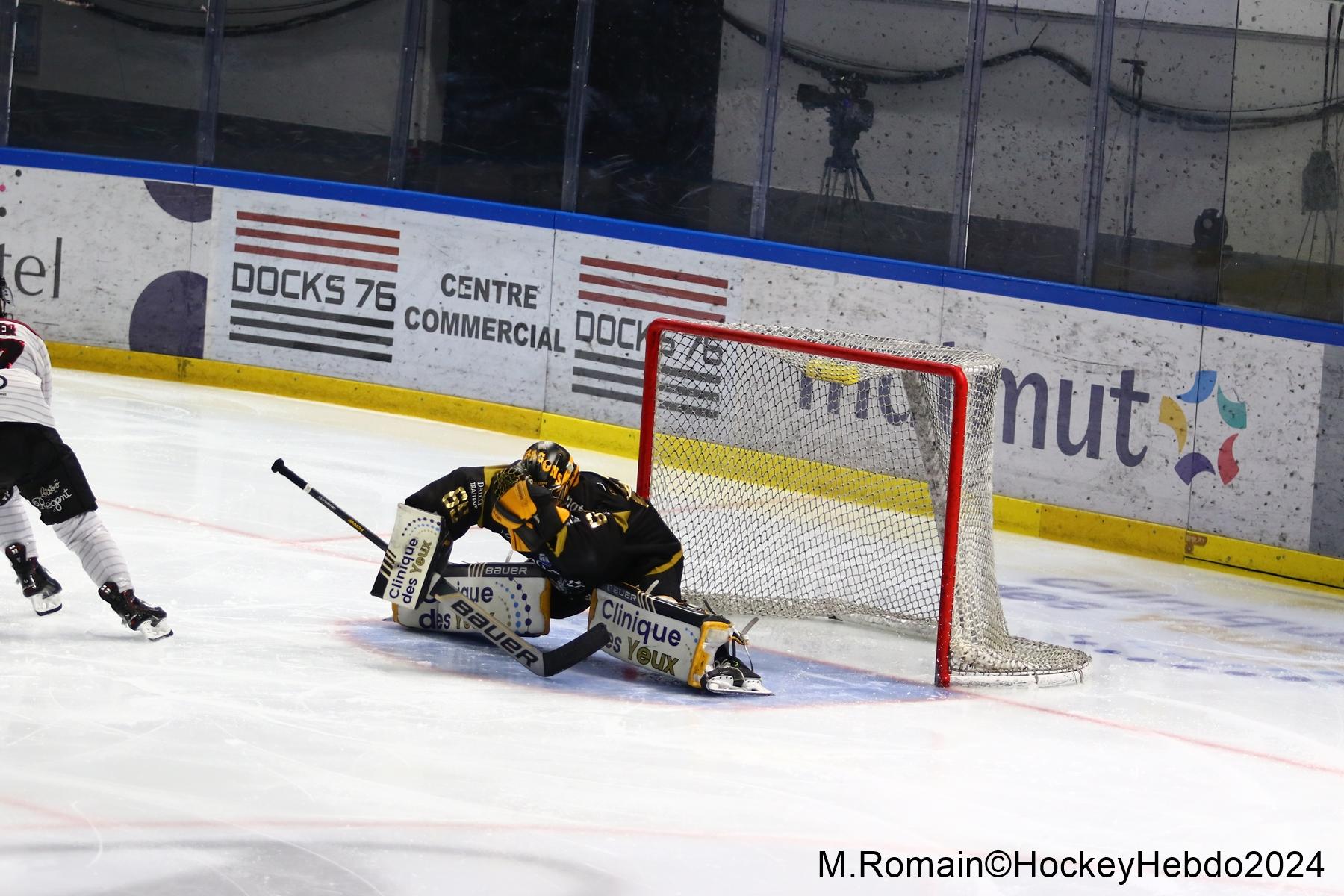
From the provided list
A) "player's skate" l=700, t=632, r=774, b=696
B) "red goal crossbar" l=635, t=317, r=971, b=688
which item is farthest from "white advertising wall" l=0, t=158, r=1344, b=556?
"player's skate" l=700, t=632, r=774, b=696

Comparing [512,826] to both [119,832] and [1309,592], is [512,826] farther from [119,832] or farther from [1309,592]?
[1309,592]

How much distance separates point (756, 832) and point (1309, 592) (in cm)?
431

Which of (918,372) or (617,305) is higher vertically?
(617,305)

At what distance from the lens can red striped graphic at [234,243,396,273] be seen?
34.3 feet

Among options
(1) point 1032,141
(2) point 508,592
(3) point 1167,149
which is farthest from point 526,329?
→ (2) point 508,592

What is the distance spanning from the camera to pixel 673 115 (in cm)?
1009

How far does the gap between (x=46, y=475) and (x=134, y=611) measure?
1.58 ft

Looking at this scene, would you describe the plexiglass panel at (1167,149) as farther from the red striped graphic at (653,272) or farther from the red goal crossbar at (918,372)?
the red goal crossbar at (918,372)

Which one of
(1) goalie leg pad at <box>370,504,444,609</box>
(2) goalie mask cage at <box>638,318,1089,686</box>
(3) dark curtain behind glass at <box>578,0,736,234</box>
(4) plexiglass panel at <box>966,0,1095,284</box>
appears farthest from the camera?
(3) dark curtain behind glass at <box>578,0,736,234</box>

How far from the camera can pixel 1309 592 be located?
26.1 feet

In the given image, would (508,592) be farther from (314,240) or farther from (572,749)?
(314,240)

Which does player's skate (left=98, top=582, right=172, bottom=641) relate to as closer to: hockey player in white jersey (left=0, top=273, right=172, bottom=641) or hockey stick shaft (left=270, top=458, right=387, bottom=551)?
hockey player in white jersey (left=0, top=273, right=172, bottom=641)

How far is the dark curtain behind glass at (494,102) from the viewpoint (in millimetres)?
10359

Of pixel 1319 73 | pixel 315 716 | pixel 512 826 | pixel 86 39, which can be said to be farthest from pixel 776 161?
pixel 512 826
